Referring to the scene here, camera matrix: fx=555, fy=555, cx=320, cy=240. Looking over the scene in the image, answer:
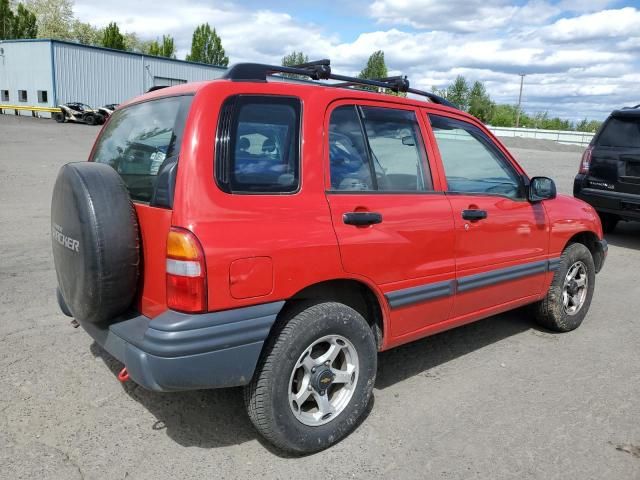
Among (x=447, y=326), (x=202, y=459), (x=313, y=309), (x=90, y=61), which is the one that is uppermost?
(x=90, y=61)

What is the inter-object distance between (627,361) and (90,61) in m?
41.3

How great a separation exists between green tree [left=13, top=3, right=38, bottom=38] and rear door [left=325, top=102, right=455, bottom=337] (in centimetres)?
6092

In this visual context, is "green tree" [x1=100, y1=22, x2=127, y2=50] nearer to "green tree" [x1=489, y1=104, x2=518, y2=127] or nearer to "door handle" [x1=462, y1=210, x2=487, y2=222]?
"green tree" [x1=489, y1=104, x2=518, y2=127]

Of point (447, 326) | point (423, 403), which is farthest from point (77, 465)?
point (447, 326)

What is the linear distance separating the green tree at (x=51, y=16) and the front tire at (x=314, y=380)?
247ft

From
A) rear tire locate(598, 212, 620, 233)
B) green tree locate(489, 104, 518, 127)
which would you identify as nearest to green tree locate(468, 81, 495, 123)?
green tree locate(489, 104, 518, 127)

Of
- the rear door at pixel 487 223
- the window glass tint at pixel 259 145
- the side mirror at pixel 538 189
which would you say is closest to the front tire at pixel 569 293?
the rear door at pixel 487 223

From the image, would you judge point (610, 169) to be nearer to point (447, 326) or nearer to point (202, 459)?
point (447, 326)

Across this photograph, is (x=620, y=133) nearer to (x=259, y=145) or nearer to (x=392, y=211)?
(x=392, y=211)

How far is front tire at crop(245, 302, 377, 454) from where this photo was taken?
8.71 ft

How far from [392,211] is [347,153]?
41 cm

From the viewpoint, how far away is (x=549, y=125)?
8812cm

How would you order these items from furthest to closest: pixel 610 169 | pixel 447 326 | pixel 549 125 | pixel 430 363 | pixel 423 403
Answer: pixel 549 125, pixel 610 169, pixel 430 363, pixel 447 326, pixel 423 403

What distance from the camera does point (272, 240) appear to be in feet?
8.41
